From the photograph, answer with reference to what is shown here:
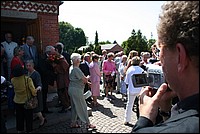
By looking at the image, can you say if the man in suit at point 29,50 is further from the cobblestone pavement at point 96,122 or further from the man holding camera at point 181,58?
the man holding camera at point 181,58

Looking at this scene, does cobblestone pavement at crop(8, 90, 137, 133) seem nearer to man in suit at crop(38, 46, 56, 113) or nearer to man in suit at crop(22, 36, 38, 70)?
→ man in suit at crop(38, 46, 56, 113)

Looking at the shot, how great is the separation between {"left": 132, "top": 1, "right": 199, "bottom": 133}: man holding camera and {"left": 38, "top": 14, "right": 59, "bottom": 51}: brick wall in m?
6.04

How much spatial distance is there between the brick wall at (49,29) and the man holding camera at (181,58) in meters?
6.04

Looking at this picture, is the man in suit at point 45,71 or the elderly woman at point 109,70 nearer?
the man in suit at point 45,71

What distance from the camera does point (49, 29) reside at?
667 cm

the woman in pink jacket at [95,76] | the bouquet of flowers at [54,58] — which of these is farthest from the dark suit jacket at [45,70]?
the woman in pink jacket at [95,76]

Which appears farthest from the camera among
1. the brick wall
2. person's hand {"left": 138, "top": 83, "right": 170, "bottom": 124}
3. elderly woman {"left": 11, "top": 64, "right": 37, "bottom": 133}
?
the brick wall

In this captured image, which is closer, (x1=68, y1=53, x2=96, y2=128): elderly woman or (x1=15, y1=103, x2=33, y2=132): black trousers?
(x1=15, y1=103, x2=33, y2=132): black trousers

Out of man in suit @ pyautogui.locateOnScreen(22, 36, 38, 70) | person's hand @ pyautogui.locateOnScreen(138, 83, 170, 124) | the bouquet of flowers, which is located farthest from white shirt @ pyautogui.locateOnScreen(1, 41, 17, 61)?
person's hand @ pyautogui.locateOnScreen(138, 83, 170, 124)

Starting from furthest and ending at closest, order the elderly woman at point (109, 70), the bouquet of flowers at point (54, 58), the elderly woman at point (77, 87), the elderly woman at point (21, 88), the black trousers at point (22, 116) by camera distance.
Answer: the elderly woman at point (109, 70)
the bouquet of flowers at point (54, 58)
the elderly woman at point (77, 87)
the black trousers at point (22, 116)
the elderly woman at point (21, 88)

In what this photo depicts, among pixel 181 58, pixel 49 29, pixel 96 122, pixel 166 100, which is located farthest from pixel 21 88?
pixel 181 58

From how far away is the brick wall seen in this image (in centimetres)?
654

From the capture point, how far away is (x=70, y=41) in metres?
34.7

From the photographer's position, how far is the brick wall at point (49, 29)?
21.5 ft
